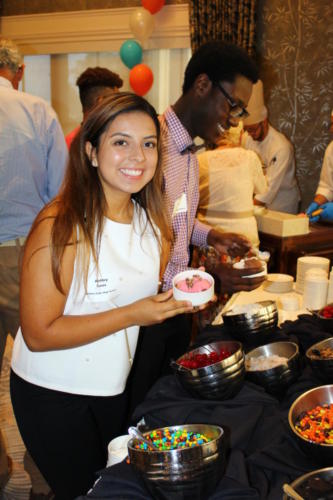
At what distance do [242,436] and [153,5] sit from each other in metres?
4.72

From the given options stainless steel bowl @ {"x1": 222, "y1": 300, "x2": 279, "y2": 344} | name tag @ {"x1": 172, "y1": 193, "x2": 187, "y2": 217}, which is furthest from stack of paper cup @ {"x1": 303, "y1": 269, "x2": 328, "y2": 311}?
name tag @ {"x1": 172, "y1": 193, "x2": 187, "y2": 217}

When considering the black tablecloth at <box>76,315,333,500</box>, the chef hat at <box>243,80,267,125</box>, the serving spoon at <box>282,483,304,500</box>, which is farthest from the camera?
the chef hat at <box>243,80,267,125</box>

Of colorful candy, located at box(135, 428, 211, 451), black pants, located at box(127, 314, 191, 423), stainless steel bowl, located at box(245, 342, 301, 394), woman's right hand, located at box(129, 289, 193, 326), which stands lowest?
black pants, located at box(127, 314, 191, 423)

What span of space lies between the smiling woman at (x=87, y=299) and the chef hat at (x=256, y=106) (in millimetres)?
2605

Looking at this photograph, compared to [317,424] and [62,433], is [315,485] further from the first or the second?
[62,433]

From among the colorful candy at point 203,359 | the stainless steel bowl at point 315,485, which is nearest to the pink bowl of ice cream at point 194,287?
the colorful candy at point 203,359

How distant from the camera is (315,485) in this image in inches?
32.5

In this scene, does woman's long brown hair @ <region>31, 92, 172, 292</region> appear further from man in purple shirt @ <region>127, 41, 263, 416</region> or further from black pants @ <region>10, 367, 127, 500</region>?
man in purple shirt @ <region>127, 41, 263, 416</region>

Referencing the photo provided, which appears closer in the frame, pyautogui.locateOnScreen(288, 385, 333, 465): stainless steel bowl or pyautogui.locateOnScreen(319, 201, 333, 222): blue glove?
pyautogui.locateOnScreen(288, 385, 333, 465): stainless steel bowl

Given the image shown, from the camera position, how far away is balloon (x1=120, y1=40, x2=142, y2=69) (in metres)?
5.00

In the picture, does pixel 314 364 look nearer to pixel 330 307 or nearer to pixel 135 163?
pixel 330 307

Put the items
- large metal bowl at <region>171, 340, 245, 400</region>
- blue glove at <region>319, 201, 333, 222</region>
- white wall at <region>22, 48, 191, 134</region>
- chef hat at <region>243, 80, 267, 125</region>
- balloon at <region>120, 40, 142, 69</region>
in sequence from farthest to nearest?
white wall at <region>22, 48, 191, 134</region> → balloon at <region>120, 40, 142, 69</region> → chef hat at <region>243, 80, 267, 125</region> → blue glove at <region>319, 201, 333, 222</region> → large metal bowl at <region>171, 340, 245, 400</region>

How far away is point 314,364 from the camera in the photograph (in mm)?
1271

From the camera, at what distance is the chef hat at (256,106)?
379cm
